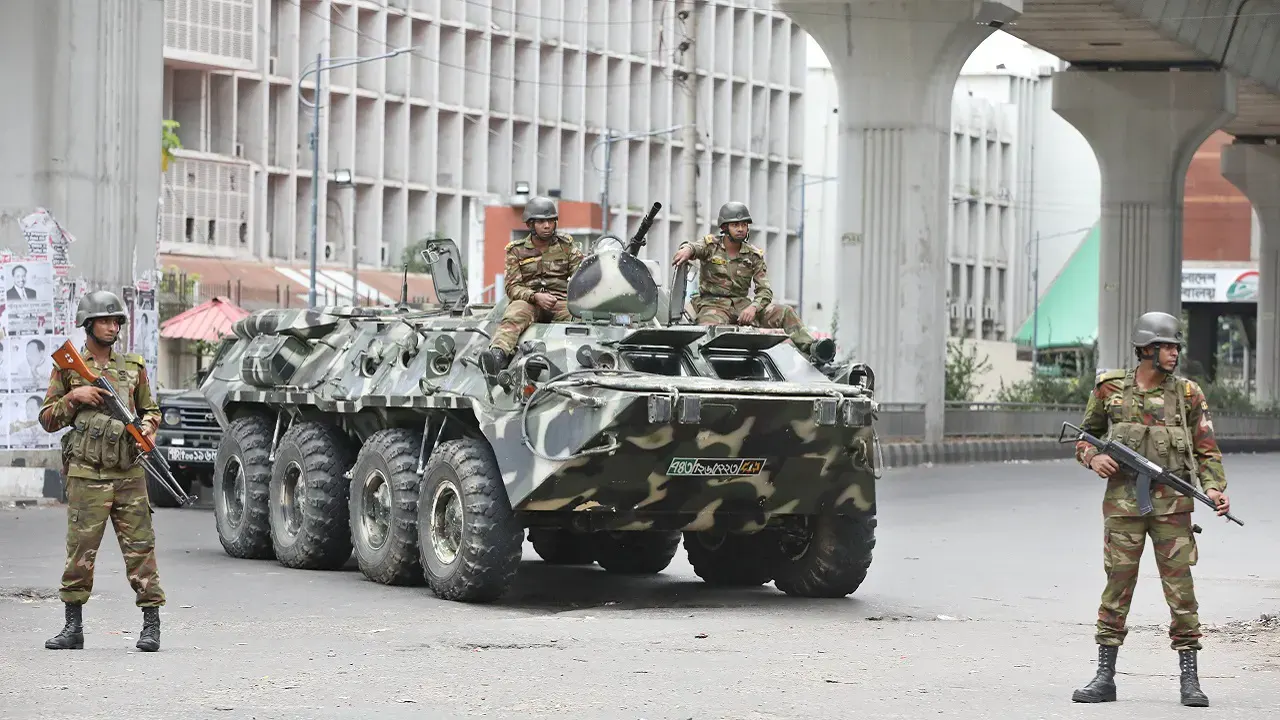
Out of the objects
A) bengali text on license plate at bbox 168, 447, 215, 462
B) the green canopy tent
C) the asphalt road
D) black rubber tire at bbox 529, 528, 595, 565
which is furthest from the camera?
the green canopy tent

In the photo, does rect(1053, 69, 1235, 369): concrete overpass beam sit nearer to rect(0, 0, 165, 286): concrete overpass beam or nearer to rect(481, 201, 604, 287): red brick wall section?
rect(481, 201, 604, 287): red brick wall section

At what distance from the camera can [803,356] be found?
14.3 metres

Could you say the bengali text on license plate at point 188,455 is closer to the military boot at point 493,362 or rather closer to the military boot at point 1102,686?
the military boot at point 493,362

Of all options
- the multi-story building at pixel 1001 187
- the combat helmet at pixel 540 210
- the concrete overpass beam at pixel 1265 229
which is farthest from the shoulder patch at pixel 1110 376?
the multi-story building at pixel 1001 187

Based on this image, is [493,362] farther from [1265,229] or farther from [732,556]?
[1265,229]

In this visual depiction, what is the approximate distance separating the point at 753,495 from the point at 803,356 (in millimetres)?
1200

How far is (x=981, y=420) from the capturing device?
37719 millimetres

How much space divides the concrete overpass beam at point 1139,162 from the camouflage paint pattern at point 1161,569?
34188 millimetres

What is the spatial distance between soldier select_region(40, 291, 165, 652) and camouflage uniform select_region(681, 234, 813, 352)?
5.13 metres

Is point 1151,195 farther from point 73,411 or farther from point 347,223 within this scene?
point 73,411

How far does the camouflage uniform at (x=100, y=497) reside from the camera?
10.9 metres

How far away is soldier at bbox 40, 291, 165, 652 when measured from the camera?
1092cm

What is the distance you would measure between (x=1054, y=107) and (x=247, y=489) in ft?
95.6

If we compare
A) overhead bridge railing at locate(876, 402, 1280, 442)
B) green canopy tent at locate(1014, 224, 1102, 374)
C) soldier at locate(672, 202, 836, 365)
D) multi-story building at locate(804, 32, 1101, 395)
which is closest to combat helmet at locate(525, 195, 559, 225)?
soldier at locate(672, 202, 836, 365)
